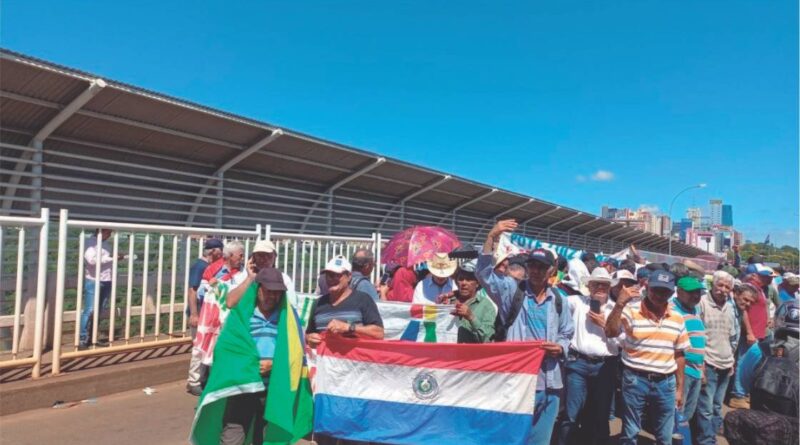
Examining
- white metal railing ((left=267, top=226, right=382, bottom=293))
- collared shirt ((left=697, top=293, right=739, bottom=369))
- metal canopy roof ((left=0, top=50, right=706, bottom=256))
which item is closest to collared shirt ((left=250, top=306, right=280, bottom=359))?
white metal railing ((left=267, top=226, right=382, bottom=293))

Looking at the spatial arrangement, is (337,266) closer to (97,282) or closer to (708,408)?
(97,282)

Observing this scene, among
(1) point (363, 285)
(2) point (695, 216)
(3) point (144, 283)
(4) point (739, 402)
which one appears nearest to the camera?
(1) point (363, 285)

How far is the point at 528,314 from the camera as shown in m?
4.23

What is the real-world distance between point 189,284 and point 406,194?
374 inches

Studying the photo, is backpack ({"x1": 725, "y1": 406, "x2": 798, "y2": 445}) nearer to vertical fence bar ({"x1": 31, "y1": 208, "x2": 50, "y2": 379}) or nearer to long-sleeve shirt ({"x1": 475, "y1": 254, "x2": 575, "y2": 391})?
long-sleeve shirt ({"x1": 475, "y1": 254, "x2": 575, "y2": 391})

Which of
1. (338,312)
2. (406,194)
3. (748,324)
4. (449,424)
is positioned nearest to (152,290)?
(338,312)

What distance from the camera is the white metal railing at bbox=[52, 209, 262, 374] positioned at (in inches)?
230

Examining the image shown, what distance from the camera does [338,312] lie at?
4.09 meters

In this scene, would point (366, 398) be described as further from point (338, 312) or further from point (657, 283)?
point (657, 283)

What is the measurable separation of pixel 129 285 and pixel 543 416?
4906 millimetres

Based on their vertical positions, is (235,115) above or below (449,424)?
above

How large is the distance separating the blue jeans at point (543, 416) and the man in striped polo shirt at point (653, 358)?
626 mm

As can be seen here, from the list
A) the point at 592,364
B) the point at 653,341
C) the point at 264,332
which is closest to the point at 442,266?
the point at 592,364

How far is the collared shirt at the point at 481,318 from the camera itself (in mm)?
4246
